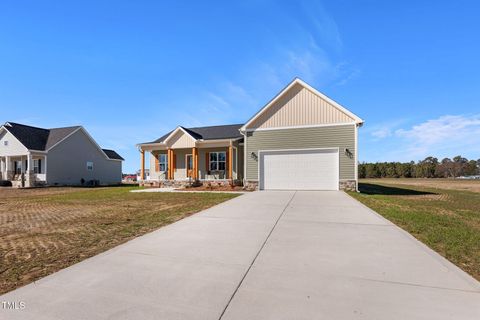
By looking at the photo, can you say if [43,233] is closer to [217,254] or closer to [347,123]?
[217,254]

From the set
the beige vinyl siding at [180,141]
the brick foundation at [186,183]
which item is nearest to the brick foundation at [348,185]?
the brick foundation at [186,183]

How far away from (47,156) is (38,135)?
3.68 m

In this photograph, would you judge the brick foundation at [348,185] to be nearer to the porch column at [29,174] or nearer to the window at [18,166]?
the porch column at [29,174]

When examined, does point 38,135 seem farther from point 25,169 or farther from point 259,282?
point 259,282

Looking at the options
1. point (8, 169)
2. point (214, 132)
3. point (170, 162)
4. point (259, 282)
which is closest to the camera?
point (259, 282)

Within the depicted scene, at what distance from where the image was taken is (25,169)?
26.4 metres

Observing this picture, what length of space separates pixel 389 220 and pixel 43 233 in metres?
8.16

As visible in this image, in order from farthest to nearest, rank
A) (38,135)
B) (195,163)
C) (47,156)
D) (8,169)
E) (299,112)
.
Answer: (38,135) < (8,169) < (47,156) < (195,163) < (299,112)

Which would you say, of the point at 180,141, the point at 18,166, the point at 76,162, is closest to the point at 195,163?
the point at 180,141

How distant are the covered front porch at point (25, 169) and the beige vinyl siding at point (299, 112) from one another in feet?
70.0

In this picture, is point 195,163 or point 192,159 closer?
point 195,163

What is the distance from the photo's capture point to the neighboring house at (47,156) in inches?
949

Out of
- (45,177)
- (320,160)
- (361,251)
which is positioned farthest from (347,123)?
(45,177)

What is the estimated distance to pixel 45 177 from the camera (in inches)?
955
